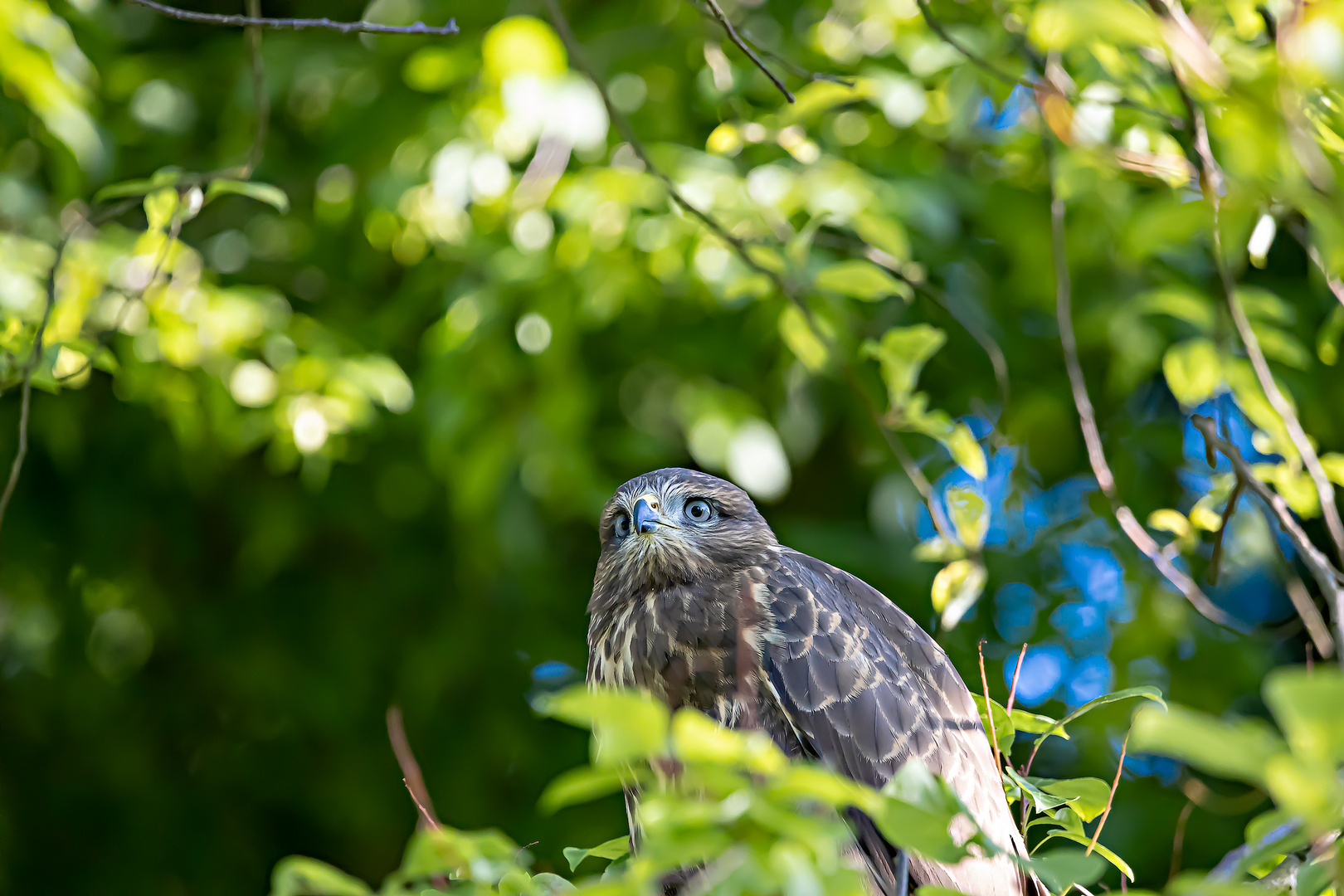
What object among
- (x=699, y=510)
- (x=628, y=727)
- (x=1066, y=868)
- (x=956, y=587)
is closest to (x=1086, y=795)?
(x=1066, y=868)

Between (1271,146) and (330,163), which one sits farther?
(330,163)

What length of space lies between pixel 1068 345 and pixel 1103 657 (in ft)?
7.91

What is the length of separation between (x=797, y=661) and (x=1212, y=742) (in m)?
1.89

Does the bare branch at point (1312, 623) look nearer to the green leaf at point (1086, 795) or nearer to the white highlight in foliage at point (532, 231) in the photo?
the green leaf at point (1086, 795)

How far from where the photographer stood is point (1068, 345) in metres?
2.62

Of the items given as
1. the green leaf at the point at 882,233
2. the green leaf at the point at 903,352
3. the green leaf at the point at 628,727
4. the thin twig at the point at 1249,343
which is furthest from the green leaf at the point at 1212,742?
the green leaf at the point at 882,233

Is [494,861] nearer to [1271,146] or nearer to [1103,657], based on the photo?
[1271,146]

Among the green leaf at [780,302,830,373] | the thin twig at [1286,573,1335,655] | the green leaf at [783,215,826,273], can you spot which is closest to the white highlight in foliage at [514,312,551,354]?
the green leaf at [780,302,830,373]

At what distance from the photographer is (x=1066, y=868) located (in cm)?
114

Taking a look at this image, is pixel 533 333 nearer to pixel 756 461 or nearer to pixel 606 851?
pixel 756 461

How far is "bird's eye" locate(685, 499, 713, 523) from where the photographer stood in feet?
10.9

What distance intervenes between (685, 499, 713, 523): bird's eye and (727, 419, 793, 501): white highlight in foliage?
39 cm

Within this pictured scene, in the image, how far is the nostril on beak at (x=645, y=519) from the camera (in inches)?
123

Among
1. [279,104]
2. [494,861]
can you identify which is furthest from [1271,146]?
[279,104]
